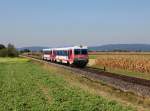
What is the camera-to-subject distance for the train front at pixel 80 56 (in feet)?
171

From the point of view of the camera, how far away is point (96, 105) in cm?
1681

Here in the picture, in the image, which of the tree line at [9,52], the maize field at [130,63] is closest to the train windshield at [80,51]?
the maize field at [130,63]

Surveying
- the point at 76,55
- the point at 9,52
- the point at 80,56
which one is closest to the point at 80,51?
the point at 80,56

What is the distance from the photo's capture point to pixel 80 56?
5231 cm

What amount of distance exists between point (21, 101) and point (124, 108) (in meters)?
4.74

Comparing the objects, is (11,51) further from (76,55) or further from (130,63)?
(130,63)

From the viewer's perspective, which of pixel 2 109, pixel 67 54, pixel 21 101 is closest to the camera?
pixel 2 109

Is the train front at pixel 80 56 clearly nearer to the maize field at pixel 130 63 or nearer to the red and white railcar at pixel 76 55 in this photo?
the red and white railcar at pixel 76 55

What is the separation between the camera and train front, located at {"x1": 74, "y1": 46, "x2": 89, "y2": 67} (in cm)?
5198

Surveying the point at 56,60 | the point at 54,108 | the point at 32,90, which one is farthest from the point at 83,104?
the point at 56,60

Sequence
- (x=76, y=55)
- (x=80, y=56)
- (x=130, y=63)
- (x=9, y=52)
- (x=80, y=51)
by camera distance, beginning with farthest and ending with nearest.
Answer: (x=9, y=52), (x=80, y=51), (x=80, y=56), (x=76, y=55), (x=130, y=63)

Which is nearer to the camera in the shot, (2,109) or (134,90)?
(2,109)

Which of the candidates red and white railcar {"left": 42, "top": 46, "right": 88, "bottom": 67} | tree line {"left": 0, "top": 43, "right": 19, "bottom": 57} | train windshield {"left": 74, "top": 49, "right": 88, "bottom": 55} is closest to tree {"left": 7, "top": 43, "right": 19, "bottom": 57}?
tree line {"left": 0, "top": 43, "right": 19, "bottom": 57}

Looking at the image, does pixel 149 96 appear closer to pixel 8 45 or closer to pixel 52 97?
Answer: pixel 52 97
